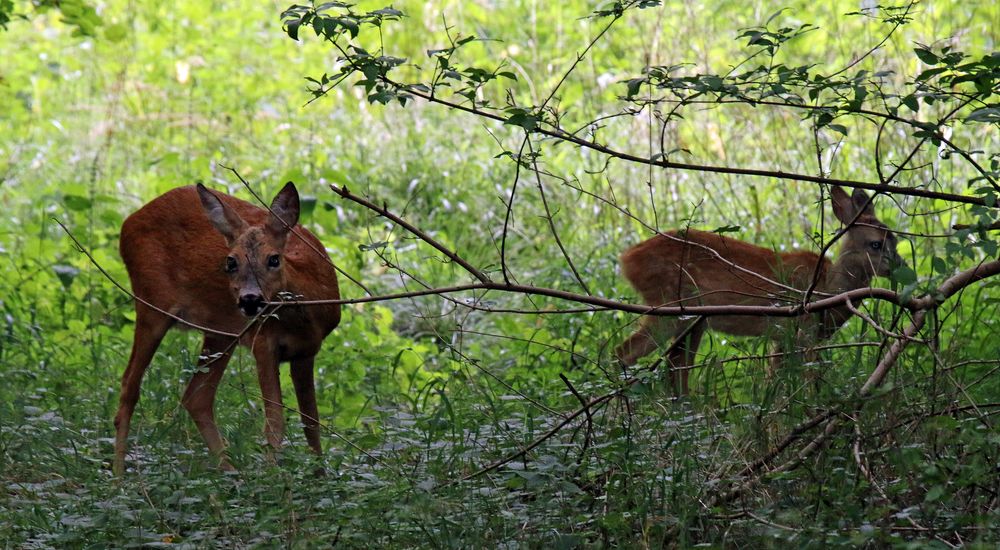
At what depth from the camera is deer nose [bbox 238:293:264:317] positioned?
5.18 metres

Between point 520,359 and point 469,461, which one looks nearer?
point 469,461

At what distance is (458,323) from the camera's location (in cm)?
650

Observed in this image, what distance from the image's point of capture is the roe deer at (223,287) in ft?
17.9

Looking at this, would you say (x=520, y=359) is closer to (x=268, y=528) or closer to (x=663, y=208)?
(x=663, y=208)

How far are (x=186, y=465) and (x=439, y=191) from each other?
4585 mm

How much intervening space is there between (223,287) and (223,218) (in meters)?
0.44

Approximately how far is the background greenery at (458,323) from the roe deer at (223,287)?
147 millimetres

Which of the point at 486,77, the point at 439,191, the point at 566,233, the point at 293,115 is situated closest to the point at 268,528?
the point at 486,77

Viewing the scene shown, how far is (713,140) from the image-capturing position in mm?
9438

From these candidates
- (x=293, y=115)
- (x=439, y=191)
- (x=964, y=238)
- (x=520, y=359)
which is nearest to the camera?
(x=964, y=238)

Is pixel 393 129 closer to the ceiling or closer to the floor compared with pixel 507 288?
closer to the ceiling

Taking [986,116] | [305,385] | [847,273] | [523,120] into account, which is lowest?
[986,116]

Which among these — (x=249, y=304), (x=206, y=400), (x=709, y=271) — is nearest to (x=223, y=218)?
(x=249, y=304)

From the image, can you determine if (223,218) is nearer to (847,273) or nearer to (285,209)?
(285,209)
